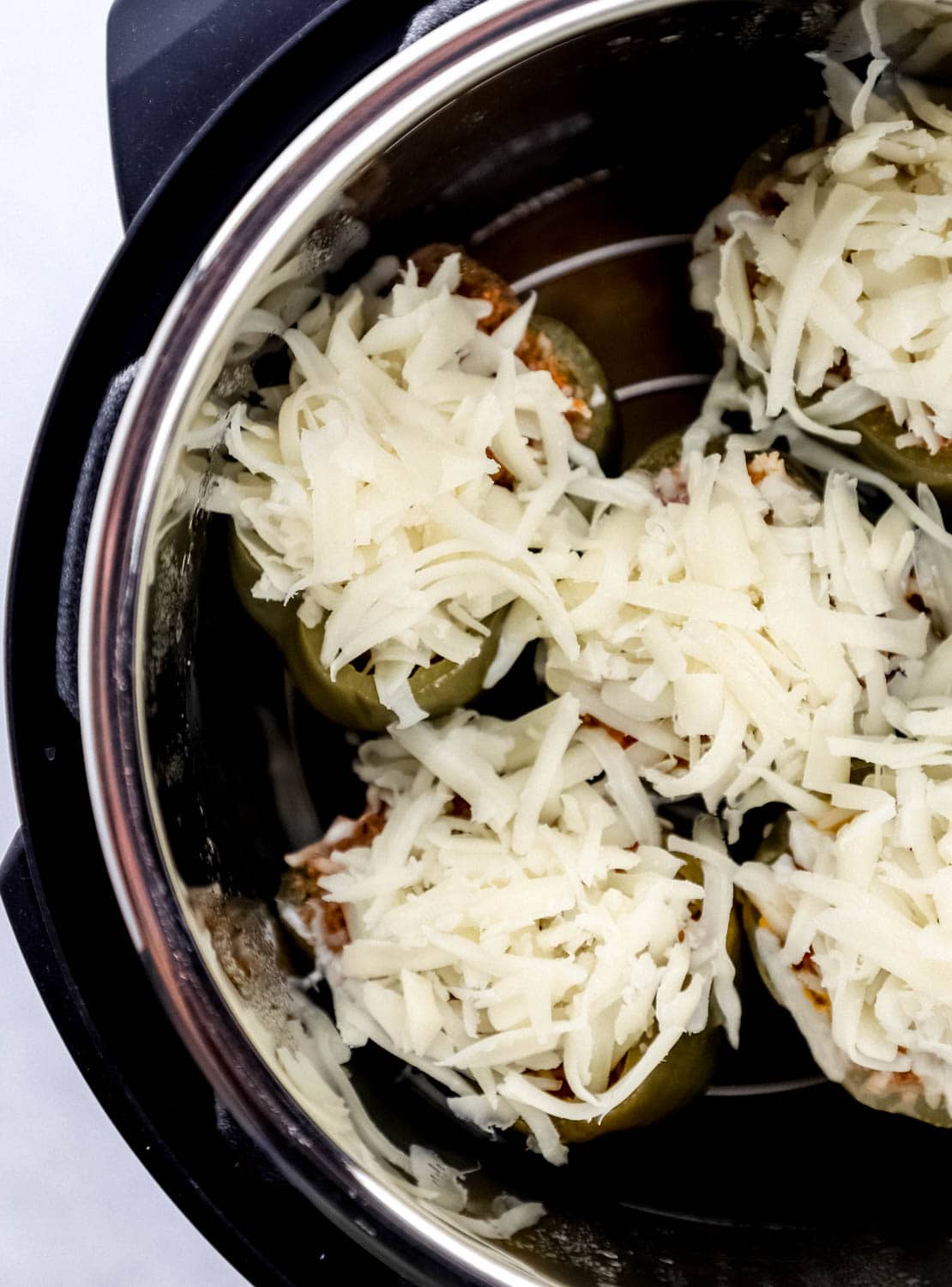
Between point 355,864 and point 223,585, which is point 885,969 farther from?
point 223,585

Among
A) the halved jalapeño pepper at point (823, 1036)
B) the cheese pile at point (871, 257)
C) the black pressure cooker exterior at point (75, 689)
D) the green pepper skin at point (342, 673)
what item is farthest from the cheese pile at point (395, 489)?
the halved jalapeño pepper at point (823, 1036)

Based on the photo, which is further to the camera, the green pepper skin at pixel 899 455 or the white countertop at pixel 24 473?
the white countertop at pixel 24 473

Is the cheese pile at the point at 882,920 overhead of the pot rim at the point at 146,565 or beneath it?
beneath

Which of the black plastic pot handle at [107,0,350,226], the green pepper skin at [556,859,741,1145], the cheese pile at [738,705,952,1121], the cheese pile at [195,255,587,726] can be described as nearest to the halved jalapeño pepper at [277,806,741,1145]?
the green pepper skin at [556,859,741,1145]

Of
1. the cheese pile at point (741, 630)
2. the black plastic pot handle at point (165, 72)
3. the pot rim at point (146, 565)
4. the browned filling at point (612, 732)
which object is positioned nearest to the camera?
the pot rim at point (146, 565)

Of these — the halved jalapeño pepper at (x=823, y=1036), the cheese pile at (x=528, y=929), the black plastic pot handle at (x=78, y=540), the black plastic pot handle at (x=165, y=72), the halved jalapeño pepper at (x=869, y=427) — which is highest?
the black plastic pot handle at (x=165, y=72)

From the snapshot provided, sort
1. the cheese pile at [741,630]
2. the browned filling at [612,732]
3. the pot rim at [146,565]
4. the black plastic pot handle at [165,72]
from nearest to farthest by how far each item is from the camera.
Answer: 1. the pot rim at [146,565]
2. the black plastic pot handle at [165,72]
3. the cheese pile at [741,630]
4. the browned filling at [612,732]

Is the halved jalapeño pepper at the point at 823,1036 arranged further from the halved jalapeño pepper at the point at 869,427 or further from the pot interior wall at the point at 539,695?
the halved jalapeño pepper at the point at 869,427

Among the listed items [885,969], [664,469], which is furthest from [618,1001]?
[664,469]
